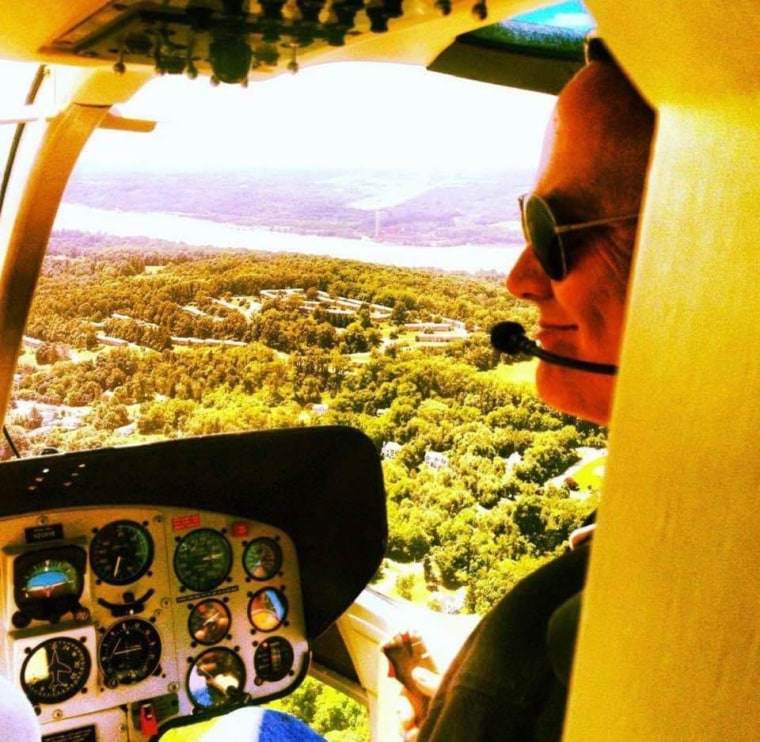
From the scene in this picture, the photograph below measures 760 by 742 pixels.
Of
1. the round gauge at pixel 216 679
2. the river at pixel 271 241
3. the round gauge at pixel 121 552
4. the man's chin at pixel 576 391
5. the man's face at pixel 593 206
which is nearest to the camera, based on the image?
the man's face at pixel 593 206

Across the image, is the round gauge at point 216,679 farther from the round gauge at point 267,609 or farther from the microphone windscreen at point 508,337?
the microphone windscreen at point 508,337

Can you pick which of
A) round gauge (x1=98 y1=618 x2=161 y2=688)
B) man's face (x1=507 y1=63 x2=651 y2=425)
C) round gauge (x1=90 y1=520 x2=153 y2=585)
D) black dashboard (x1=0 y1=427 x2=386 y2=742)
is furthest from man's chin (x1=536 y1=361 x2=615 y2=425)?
round gauge (x1=98 y1=618 x2=161 y2=688)

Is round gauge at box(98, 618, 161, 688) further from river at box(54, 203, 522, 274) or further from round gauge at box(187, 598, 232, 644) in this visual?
river at box(54, 203, 522, 274)

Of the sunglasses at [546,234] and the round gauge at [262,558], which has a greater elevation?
the sunglasses at [546,234]

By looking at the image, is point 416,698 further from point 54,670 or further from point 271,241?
point 271,241

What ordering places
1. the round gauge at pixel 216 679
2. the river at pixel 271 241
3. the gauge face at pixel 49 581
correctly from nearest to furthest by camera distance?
the gauge face at pixel 49 581 → the round gauge at pixel 216 679 → the river at pixel 271 241

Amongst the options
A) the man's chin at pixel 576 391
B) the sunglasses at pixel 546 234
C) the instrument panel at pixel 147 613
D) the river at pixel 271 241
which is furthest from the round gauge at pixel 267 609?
the sunglasses at pixel 546 234

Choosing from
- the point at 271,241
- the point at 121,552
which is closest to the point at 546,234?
the point at 121,552
